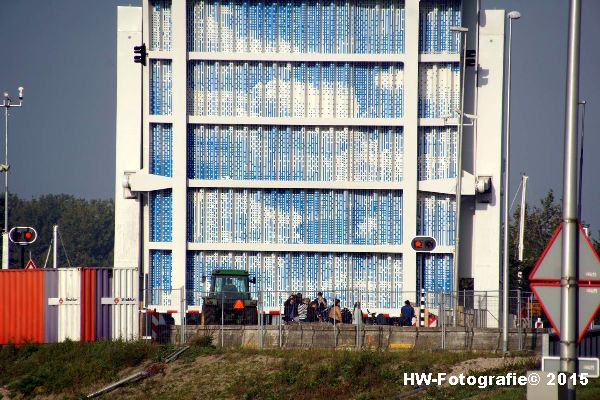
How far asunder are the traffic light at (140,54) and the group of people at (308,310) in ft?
37.3

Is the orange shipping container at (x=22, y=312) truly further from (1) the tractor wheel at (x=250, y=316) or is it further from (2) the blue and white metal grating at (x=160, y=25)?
(2) the blue and white metal grating at (x=160, y=25)

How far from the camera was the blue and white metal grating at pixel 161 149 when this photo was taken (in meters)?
45.8

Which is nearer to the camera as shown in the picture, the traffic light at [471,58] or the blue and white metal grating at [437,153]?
the blue and white metal grating at [437,153]

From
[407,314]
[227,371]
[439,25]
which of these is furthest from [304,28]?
[227,371]

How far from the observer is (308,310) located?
135 ft

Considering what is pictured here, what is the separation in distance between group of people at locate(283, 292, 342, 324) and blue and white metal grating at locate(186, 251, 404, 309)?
2.76 m

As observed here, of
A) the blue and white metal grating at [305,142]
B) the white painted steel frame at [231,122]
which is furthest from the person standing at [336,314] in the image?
the white painted steel frame at [231,122]

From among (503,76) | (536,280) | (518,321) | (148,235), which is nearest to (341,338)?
(518,321)

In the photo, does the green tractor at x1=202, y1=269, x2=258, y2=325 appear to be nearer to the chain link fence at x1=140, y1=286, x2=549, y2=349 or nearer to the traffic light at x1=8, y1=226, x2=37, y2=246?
the chain link fence at x1=140, y1=286, x2=549, y2=349

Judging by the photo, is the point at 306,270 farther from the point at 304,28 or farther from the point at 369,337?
the point at 304,28

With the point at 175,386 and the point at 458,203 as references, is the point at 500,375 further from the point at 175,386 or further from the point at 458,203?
the point at 458,203

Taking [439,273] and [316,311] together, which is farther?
Result: [439,273]

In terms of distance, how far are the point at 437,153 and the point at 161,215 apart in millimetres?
11351

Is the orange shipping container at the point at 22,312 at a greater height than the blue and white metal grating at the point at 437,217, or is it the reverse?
the blue and white metal grating at the point at 437,217
